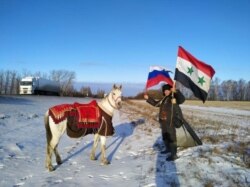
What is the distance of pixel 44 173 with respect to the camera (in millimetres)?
7723

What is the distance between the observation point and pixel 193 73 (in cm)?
971

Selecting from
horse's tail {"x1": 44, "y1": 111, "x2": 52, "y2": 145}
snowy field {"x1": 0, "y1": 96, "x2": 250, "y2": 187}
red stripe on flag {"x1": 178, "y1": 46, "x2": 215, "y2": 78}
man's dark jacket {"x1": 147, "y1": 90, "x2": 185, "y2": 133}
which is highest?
red stripe on flag {"x1": 178, "y1": 46, "x2": 215, "y2": 78}

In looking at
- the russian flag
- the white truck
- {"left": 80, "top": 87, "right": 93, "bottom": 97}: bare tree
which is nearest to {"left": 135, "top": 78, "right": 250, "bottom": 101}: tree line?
{"left": 80, "top": 87, "right": 93, "bottom": 97}: bare tree

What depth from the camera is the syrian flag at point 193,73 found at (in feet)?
31.8

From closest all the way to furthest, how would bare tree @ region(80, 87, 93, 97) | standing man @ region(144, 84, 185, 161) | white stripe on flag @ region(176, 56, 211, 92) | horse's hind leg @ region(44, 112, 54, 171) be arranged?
horse's hind leg @ region(44, 112, 54, 171)
standing man @ region(144, 84, 185, 161)
white stripe on flag @ region(176, 56, 211, 92)
bare tree @ region(80, 87, 93, 97)

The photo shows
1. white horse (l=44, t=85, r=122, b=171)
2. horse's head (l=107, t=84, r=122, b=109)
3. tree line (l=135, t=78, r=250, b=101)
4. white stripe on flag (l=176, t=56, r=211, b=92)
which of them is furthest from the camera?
tree line (l=135, t=78, r=250, b=101)

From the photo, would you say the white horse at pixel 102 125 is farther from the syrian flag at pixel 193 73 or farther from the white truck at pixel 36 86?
the white truck at pixel 36 86

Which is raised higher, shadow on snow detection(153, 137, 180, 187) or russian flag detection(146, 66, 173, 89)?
russian flag detection(146, 66, 173, 89)

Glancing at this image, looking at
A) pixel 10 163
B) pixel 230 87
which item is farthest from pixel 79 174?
pixel 230 87

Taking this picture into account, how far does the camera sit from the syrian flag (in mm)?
9695

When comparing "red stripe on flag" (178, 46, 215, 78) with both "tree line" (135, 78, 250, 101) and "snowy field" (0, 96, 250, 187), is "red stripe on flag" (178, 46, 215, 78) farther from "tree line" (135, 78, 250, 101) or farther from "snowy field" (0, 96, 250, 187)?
"tree line" (135, 78, 250, 101)

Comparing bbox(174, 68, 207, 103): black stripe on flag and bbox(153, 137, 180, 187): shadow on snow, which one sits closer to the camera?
bbox(153, 137, 180, 187): shadow on snow

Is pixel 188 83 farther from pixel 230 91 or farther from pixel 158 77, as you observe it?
pixel 230 91

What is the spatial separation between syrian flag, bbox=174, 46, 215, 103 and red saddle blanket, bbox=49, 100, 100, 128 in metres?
2.90
